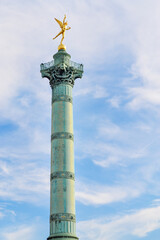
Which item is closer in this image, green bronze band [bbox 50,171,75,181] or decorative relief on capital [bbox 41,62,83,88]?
green bronze band [bbox 50,171,75,181]

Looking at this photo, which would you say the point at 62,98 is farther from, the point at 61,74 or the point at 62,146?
the point at 62,146

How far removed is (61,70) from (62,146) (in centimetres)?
1276

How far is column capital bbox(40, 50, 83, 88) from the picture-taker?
5209 centimetres

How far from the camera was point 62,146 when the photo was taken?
154 feet

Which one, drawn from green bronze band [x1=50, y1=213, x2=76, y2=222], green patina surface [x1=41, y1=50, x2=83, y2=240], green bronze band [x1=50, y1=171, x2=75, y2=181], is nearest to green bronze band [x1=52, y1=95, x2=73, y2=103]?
green patina surface [x1=41, y1=50, x2=83, y2=240]

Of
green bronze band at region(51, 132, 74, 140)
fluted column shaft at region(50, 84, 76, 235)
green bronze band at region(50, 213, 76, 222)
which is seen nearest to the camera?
green bronze band at region(50, 213, 76, 222)

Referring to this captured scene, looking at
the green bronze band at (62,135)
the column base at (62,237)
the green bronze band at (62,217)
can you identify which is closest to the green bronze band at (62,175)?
the green bronze band at (62,217)

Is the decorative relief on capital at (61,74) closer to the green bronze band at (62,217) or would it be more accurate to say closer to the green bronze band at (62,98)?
the green bronze band at (62,98)

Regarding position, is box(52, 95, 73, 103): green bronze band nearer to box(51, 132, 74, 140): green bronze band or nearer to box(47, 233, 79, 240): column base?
box(51, 132, 74, 140): green bronze band

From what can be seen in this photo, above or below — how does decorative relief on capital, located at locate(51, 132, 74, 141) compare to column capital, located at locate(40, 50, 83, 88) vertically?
below

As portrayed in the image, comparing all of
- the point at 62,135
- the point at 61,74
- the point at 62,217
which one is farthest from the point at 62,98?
the point at 62,217

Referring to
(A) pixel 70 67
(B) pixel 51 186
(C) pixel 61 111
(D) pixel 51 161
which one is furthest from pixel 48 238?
(A) pixel 70 67

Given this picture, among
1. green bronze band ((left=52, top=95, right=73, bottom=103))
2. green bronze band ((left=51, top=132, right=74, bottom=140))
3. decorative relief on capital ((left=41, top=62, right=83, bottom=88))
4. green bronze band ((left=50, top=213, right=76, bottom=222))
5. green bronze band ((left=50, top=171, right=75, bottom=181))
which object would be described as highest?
decorative relief on capital ((left=41, top=62, right=83, bottom=88))

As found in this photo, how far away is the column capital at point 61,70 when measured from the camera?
171 ft
